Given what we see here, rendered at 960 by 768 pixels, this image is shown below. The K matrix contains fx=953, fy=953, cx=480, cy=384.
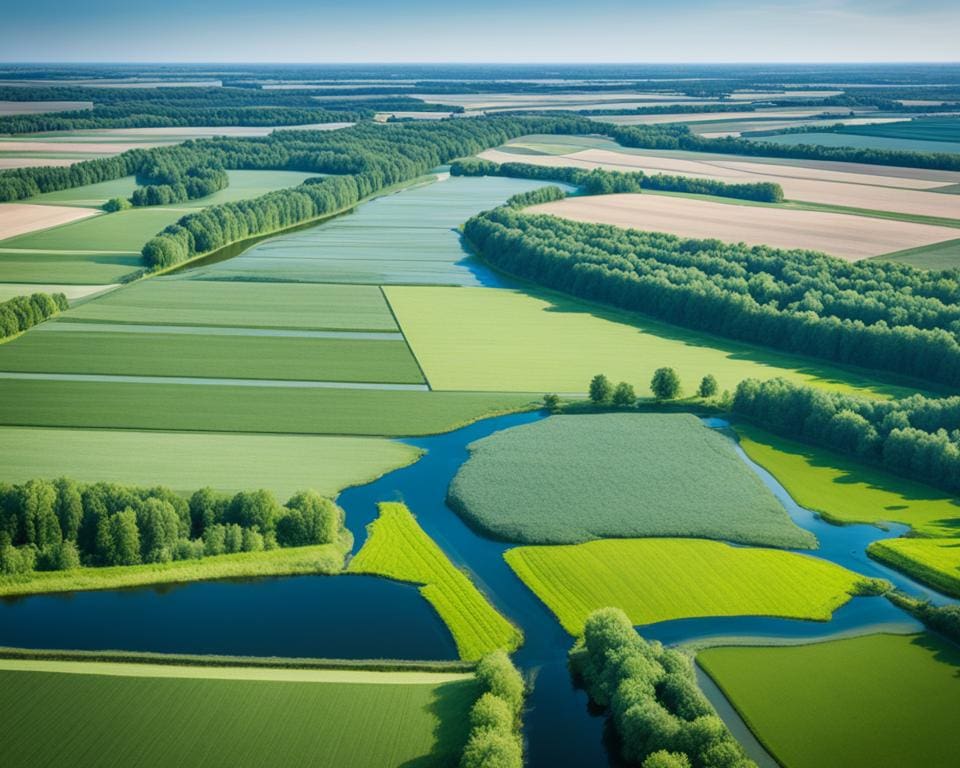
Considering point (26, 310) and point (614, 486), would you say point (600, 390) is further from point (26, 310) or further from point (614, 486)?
point (26, 310)

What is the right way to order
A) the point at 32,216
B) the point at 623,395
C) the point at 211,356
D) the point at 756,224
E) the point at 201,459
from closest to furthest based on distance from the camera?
the point at 201,459 < the point at 623,395 < the point at 211,356 < the point at 756,224 < the point at 32,216

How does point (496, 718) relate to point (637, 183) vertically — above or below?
below

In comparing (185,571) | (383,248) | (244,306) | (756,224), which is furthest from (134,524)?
(756,224)

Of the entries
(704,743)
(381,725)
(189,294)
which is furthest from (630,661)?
(189,294)

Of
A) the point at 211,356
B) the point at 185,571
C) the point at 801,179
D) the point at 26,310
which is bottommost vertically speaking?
the point at 185,571

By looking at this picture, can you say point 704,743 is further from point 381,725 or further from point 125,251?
point 125,251

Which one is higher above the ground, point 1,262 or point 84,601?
point 1,262

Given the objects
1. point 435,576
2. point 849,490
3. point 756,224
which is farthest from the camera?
point 756,224
